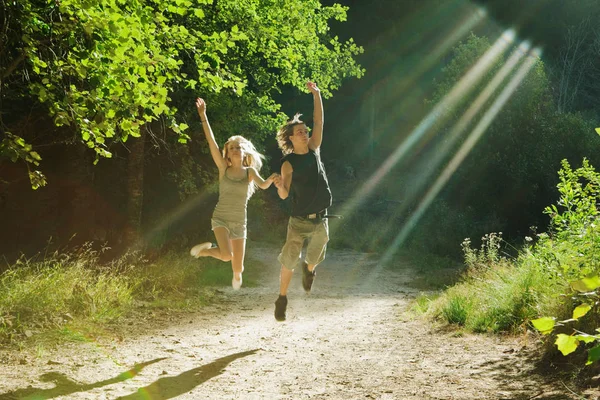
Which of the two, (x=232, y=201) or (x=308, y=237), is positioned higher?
(x=232, y=201)

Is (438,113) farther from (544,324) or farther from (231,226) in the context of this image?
(544,324)

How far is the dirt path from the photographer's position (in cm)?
623

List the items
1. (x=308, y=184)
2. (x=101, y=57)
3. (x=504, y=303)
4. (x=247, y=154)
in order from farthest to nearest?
1. (x=504, y=303)
2. (x=247, y=154)
3. (x=308, y=184)
4. (x=101, y=57)

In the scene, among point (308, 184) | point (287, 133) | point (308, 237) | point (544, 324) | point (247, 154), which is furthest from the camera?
point (247, 154)

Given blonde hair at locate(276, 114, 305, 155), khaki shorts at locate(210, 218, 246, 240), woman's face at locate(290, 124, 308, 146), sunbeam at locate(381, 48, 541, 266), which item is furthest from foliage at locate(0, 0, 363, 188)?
sunbeam at locate(381, 48, 541, 266)

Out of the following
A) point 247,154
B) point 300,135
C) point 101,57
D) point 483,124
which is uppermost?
point 483,124

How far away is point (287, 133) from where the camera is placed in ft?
26.1

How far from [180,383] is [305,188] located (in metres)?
2.70

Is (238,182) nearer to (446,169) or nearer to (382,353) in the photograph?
(382,353)

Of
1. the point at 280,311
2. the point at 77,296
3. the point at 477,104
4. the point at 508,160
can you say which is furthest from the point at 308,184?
the point at 477,104

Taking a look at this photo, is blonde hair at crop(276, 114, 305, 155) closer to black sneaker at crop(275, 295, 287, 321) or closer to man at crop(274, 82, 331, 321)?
man at crop(274, 82, 331, 321)

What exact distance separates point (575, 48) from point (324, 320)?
1235 inches

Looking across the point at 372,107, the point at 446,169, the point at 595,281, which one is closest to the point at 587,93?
the point at 372,107

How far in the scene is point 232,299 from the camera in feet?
45.6
